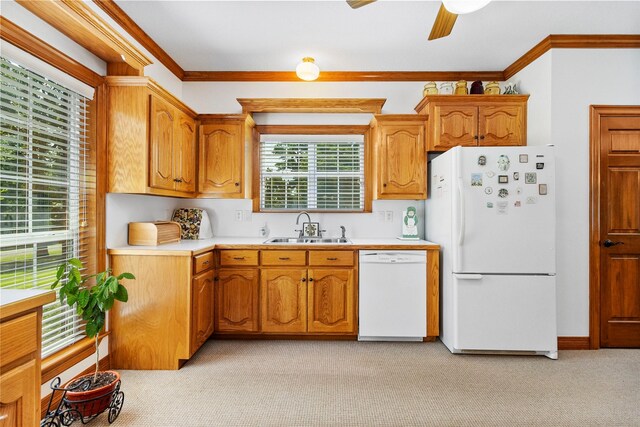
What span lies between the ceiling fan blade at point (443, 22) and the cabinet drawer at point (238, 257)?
7.21 ft

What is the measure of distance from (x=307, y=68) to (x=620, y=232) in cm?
309

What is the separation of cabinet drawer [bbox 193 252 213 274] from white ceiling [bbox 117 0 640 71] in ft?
6.03

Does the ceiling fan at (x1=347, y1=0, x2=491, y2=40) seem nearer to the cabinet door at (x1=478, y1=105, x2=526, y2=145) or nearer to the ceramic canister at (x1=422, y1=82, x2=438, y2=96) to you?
the ceramic canister at (x1=422, y1=82, x2=438, y2=96)

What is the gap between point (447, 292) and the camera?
A: 288cm

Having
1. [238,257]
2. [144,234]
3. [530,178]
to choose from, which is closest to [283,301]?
[238,257]

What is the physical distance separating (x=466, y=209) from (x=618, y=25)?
191cm

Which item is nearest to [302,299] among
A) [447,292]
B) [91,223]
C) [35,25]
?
[447,292]

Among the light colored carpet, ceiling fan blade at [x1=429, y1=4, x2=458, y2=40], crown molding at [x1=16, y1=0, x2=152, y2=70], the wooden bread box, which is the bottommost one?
the light colored carpet

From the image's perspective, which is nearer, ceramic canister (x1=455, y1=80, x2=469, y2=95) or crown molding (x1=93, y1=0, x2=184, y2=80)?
crown molding (x1=93, y1=0, x2=184, y2=80)

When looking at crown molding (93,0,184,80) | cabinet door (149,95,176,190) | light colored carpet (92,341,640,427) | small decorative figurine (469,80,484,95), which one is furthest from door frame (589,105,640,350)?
crown molding (93,0,184,80)

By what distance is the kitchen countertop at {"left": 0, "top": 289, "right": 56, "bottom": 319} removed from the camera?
0.97 metres

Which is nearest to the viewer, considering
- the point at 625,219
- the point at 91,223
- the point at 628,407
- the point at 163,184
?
the point at 628,407

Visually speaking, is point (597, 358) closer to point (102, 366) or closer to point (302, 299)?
point (302, 299)

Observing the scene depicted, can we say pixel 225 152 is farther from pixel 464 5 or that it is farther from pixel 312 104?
pixel 464 5
